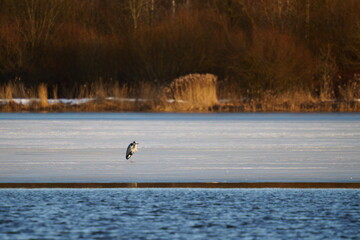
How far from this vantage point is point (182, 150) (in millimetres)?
12977

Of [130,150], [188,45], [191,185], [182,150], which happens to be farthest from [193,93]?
[191,185]

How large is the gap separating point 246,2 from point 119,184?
25.6 meters

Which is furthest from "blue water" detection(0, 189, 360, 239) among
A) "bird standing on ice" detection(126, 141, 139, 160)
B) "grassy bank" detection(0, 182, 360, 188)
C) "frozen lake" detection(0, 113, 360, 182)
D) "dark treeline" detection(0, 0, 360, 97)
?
"dark treeline" detection(0, 0, 360, 97)

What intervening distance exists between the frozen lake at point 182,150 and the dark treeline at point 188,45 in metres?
9.12

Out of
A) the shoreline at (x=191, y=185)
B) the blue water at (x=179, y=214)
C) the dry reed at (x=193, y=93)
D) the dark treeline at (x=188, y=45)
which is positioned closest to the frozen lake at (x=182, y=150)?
the shoreline at (x=191, y=185)

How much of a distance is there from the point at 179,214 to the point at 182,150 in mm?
5007

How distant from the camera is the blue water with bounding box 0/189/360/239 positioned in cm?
709

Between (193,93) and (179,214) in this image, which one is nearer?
(179,214)

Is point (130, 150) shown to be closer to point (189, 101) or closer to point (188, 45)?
point (189, 101)

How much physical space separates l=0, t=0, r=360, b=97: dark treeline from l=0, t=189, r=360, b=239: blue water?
19.1 metres

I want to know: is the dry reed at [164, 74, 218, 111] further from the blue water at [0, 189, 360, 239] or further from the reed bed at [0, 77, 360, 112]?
the blue water at [0, 189, 360, 239]

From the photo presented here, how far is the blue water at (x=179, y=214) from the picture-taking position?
709 cm

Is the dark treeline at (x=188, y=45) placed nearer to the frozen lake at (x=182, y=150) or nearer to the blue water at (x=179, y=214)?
the frozen lake at (x=182, y=150)

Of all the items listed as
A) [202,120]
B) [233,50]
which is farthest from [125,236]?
[233,50]
